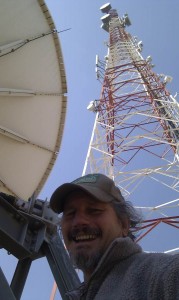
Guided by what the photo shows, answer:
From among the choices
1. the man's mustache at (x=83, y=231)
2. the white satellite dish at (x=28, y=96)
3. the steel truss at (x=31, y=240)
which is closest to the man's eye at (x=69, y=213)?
the man's mustache at (x=83, y=231)

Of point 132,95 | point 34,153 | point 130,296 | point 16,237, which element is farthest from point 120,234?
point 132,95

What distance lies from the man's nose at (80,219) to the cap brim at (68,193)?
130 mm

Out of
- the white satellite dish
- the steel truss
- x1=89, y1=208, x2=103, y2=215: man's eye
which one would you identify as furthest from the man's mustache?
the white satellite dish

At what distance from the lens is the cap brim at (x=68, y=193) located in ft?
6.70

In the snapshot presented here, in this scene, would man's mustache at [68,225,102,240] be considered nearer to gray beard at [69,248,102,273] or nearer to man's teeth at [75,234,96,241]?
man's teeth at [75,234,96,241]

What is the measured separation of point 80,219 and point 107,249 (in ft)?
1.34

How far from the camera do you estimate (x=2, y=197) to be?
4129 mm

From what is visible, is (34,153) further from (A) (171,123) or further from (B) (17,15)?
(A) (171,123)

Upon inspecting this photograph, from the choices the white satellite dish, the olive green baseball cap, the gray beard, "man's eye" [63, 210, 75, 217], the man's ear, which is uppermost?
the white satellite dish

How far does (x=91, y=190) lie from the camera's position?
6.71 ft

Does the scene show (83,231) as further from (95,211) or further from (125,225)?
(125,225)

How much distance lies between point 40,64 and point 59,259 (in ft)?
9.83

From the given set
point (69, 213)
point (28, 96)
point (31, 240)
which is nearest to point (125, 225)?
point (69, 213)

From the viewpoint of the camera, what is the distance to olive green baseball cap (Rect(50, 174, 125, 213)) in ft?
6.75
